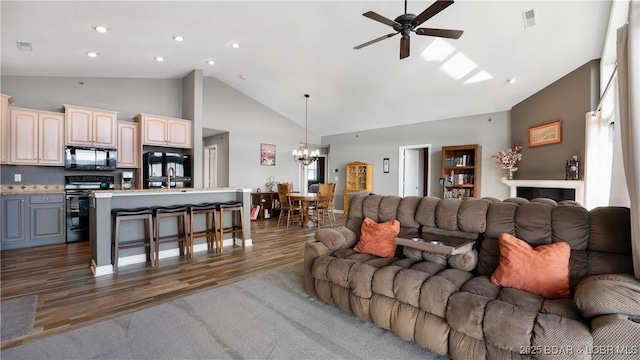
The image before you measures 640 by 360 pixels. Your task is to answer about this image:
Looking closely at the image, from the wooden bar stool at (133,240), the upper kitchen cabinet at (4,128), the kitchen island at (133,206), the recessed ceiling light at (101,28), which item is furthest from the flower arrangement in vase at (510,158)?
the upper kitchen cabinet at (4,128)

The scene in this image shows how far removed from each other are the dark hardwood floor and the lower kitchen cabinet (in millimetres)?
214

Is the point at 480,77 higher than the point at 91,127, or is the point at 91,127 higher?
the point at 480,77

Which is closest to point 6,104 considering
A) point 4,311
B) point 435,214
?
point 4,311

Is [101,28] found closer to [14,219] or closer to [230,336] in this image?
[14,219]

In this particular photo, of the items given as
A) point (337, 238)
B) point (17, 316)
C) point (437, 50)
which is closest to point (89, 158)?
point (17, 316)

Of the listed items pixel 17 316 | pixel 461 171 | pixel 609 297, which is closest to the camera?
pixel 609 297

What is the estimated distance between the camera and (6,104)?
412 cm

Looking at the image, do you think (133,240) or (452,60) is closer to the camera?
(133,240)

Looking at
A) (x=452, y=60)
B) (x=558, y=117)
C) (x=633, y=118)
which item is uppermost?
(x=452, y=60)

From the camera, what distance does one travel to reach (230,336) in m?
2.06

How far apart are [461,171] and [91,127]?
7711mm

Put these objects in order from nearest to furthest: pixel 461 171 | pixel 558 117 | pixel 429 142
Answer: pixel 558 117 → pixel 461 171 → pixel 429 142

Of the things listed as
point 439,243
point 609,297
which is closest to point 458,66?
point 439,243

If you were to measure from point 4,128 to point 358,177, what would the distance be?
7.42 metres
